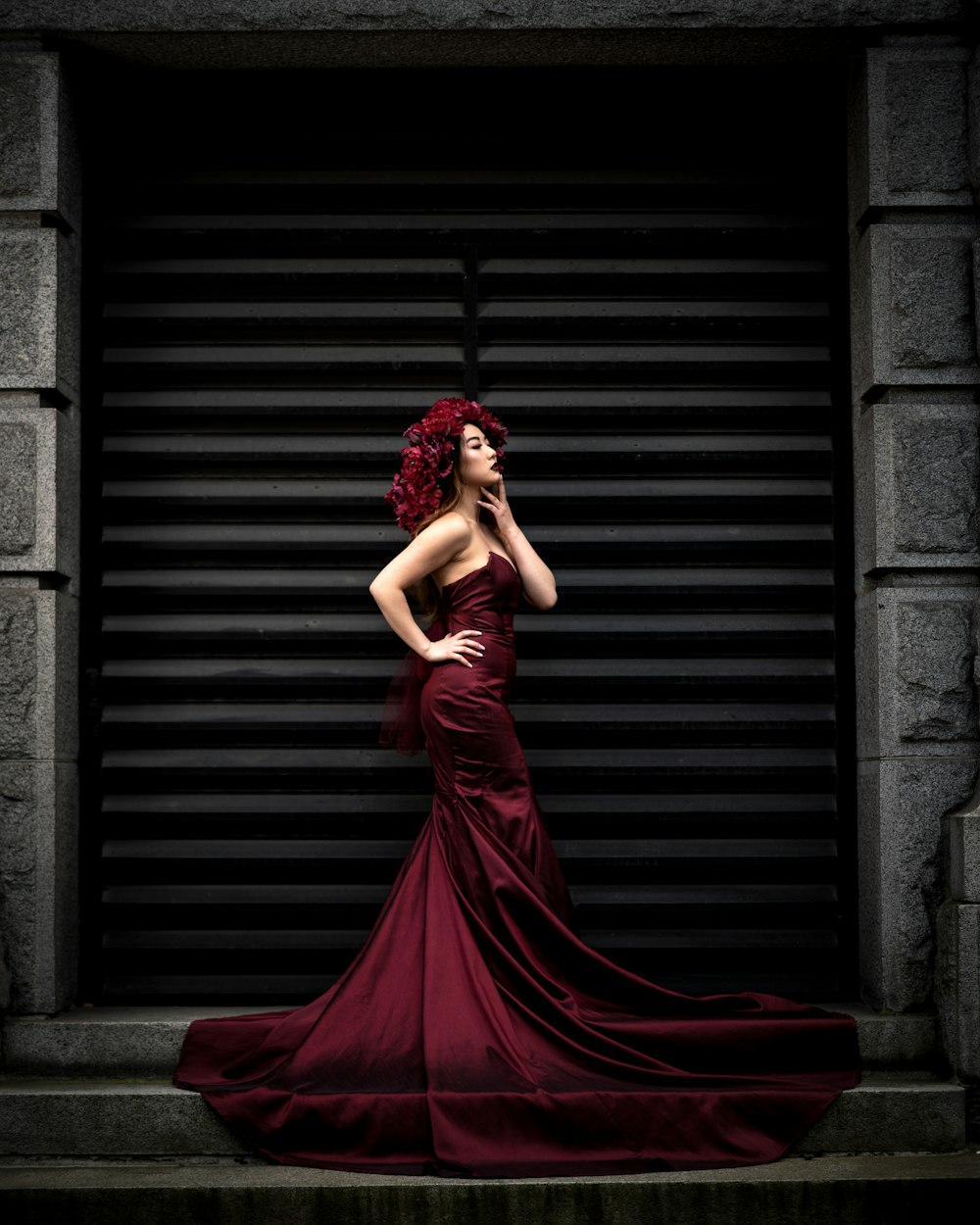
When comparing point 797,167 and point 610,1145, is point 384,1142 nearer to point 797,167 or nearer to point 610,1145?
point 610,1145

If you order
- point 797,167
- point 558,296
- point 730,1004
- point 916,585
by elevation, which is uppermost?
point 797,167

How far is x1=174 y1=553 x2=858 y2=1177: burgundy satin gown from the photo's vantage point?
4.02 metres

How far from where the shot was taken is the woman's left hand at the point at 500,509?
4805mm

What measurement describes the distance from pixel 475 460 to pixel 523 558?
45 cm

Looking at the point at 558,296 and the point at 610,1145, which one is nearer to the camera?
the point at 610,1145

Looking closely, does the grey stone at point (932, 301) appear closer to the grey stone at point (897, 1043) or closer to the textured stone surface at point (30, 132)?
the grey stone at point (897, 1043)

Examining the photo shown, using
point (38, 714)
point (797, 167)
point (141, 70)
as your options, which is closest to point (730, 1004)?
point (38, 714)

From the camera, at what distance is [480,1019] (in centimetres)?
421

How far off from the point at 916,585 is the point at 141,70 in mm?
4193

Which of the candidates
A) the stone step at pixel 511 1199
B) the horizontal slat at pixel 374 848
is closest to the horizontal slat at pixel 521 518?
the horizontal slat at pixel 374 848

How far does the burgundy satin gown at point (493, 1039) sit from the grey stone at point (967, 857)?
71 cm

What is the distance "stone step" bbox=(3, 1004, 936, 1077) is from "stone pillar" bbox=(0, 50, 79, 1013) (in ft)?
0.39

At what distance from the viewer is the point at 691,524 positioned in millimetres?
5406

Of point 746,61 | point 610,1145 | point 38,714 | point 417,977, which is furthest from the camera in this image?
point 746,61
